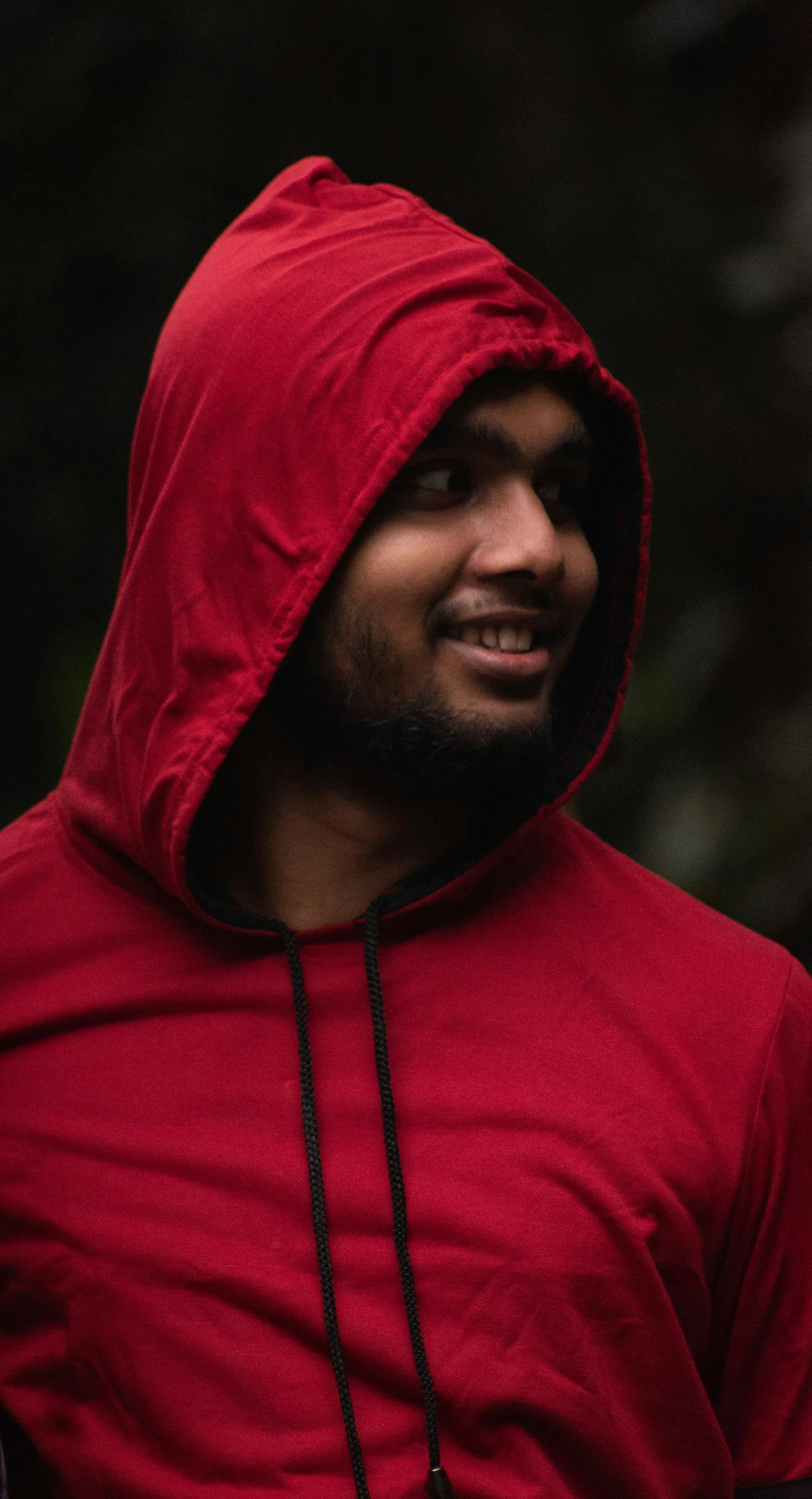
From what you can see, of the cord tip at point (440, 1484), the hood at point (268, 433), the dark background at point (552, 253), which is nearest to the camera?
the cord tip at point (440, 1484)

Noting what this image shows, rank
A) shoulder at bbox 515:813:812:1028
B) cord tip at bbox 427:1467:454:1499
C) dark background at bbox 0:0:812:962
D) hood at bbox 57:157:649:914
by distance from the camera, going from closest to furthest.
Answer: cord tip at bbox 427:1467:454:1499 < hood at bbox 57:157:649:914 < shoulder at bbox 515:813:812:1028 < dark background at bbox 0:0:812:962

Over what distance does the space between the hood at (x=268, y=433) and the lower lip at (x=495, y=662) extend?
0.56 feet

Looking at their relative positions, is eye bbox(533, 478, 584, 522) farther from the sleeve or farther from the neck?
the sleeve

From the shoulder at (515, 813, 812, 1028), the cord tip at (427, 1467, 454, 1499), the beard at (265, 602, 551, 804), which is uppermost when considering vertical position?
the beard at (265, 602, 551, 804)

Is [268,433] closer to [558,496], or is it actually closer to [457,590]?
[457,590]

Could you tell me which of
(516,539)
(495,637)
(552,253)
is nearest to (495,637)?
(495,637)

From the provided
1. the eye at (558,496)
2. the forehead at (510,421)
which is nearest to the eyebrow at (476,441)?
the forehead at (510,421)

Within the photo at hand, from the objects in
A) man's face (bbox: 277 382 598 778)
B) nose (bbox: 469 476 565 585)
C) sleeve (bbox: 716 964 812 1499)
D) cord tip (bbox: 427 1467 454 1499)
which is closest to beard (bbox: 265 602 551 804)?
man's face (bbox: 277 382 598 778)

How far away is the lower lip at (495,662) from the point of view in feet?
5.41

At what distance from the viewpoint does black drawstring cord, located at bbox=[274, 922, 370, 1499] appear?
4.89ft

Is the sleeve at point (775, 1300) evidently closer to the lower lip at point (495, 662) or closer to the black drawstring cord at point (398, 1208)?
the black drawstring cord at point (398, 1208)

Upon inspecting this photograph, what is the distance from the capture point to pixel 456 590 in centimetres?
165

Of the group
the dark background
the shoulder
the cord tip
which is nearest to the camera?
the cord tip

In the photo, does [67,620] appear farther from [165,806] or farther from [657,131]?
[165,806]
